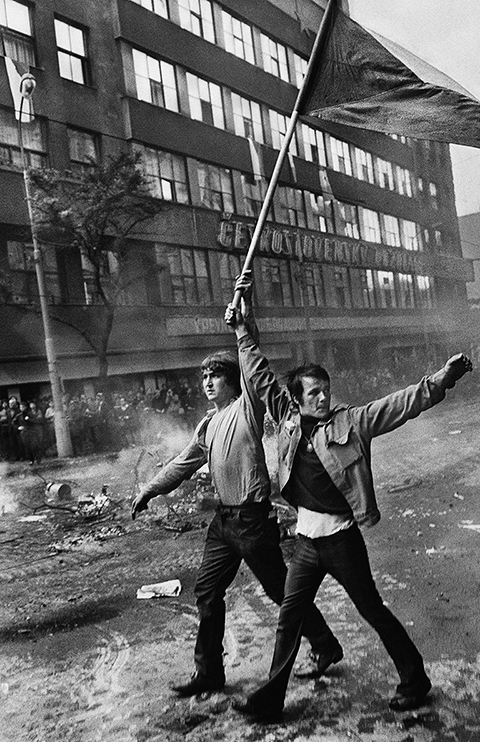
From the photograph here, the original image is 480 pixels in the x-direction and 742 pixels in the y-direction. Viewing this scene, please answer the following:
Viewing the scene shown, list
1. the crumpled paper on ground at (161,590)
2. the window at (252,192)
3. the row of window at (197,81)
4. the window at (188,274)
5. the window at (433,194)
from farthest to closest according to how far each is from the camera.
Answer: the window at (433,194) < the window at (252,192) < the window at (188,274) < the row of window at (197,81) < the crumpled paper on ground at (161,590)

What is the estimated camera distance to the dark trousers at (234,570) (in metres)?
2.70

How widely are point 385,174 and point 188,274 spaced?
25.5 ft

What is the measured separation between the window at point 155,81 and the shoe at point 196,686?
1050cm

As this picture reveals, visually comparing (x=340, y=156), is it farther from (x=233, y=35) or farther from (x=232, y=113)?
(x=233, y=35)

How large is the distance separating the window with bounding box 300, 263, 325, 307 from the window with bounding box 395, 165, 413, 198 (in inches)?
176

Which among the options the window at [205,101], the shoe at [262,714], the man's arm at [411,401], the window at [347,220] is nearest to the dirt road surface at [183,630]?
the shoe at [262,714]

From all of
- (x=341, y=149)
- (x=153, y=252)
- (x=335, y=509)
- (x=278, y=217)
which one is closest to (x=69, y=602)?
(x=335, y=509)

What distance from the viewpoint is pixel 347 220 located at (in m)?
15.7

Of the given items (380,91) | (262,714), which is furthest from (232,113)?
(262,714)

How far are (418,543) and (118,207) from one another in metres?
7.55

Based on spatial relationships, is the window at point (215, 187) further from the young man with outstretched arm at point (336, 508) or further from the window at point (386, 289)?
the young man with outstretched arm at point (336, 508)

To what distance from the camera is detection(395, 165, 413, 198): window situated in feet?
57.7

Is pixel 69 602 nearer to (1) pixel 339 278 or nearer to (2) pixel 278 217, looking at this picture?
(2) pixel 278 217

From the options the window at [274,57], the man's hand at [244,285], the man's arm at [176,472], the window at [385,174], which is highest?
the window at [274,57]
